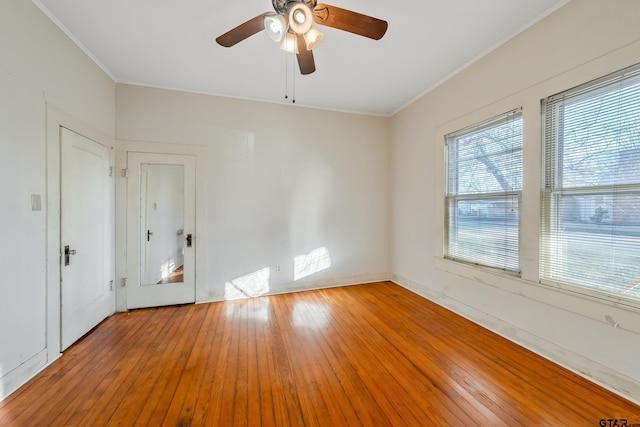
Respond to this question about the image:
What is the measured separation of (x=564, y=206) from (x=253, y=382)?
2941 millimetres

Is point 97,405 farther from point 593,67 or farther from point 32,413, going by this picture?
point 593,67

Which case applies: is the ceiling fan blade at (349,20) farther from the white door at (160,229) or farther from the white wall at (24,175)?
the white door at (160,229)

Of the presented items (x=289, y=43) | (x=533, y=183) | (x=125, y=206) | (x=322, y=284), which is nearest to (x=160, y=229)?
(x=125, y=206)

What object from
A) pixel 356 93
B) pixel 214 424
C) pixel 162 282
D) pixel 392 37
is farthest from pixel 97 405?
pixel 356 93

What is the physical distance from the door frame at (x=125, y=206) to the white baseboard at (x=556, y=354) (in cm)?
339

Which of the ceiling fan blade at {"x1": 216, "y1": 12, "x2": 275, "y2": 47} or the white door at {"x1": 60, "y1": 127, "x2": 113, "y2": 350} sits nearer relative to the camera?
→ the ceiling fan blade at {"x1": 216, "y1": 12, "x2": 275, "y2": 47}

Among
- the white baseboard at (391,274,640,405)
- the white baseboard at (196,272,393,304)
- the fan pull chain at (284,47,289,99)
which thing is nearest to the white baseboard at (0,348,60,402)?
the white baseboard at (196,272,393,304)

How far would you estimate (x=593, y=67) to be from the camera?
182cm

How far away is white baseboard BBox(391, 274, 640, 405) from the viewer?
1687mm

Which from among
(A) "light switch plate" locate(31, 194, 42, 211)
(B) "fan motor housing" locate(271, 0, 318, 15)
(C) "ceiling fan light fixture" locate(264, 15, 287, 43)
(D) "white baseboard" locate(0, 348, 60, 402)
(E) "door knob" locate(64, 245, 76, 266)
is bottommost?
(D) "white baseboard" locate(0, 348, 60, 402)

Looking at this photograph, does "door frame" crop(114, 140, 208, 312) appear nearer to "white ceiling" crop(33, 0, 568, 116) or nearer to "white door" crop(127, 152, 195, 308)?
"white door" crop(127, 152, 195, 308)

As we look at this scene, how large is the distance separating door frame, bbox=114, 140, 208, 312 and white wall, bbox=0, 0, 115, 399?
922 millimetres

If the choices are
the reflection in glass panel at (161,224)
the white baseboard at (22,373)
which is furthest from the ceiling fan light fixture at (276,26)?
the white baseboard at (22,373)

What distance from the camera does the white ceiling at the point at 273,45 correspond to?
2.01 meters
